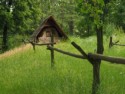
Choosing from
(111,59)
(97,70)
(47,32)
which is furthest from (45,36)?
(111,59)

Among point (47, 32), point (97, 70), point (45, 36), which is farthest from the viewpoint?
point (47, 32)

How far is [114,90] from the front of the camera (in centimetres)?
780

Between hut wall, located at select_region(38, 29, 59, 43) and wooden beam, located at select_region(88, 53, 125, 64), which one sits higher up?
wooden beam, located at select_region(88, 53, 125, 64)

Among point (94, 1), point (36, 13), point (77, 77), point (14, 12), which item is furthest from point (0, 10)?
point (94, 1)

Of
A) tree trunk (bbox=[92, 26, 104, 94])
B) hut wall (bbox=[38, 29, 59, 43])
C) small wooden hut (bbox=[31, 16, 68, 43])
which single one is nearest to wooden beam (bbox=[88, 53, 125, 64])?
tree trunk (bbox=[92, 26, 104, 94])

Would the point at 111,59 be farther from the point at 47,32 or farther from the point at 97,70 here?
the point at 47,32

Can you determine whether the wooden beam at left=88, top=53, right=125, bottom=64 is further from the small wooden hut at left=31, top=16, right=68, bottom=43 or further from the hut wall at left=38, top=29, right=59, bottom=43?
the hut wall at left=38, top=29, right=59, bottom=43

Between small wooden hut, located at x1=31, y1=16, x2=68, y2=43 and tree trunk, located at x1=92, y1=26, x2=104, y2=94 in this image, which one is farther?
small wooden hut, located at x1=31, y1=16, x2=68, y2=43

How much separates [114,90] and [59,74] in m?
2.67

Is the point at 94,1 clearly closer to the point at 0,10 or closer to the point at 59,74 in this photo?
the point at 59,74

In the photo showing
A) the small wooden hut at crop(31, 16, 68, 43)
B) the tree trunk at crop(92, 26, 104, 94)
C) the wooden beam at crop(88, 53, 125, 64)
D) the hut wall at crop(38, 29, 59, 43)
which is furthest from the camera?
the hut wall at crop(38, 29, 59, 43)

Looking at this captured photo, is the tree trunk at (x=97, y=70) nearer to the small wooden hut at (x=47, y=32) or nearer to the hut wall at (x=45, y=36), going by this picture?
the small wooden hut at (x=47, y=32)

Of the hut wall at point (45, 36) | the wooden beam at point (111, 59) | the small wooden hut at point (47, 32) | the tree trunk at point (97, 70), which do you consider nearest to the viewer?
the wooden beam at point (111, 59)

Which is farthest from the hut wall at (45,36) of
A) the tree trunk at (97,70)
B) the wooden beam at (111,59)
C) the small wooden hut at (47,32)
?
the wooden beam at (111,59)
